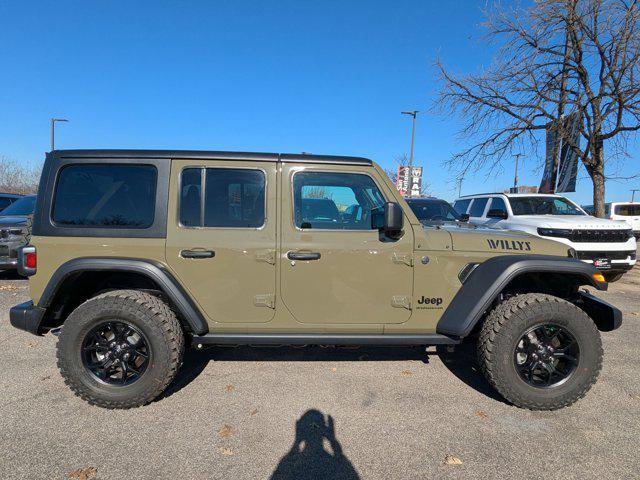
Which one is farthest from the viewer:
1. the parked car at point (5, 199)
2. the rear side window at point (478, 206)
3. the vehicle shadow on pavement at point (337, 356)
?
the parked car at point (5, 199)

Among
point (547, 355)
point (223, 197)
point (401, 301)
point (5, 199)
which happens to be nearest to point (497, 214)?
point (547, 355)

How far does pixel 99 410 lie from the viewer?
2855 millimetres

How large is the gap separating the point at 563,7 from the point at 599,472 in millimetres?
11172

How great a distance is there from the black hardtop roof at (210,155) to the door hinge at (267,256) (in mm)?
737

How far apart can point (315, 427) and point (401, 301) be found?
1.14 m

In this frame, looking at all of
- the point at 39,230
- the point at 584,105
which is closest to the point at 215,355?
the point at 39,230

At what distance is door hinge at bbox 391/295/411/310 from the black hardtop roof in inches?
43.9

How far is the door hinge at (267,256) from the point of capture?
9.48ft

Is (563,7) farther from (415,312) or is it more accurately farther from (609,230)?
(415,312)

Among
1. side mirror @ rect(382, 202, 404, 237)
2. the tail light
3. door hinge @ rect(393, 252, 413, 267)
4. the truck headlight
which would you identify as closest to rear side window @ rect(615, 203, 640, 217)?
the truck headlight

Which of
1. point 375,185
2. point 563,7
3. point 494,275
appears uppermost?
point 563,7

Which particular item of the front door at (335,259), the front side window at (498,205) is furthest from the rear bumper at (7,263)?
the front side window at (498,205)

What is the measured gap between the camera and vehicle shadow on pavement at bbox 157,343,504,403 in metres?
3.63

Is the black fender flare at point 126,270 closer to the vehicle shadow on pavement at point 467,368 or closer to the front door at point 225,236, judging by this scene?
the front door at point 225,236
